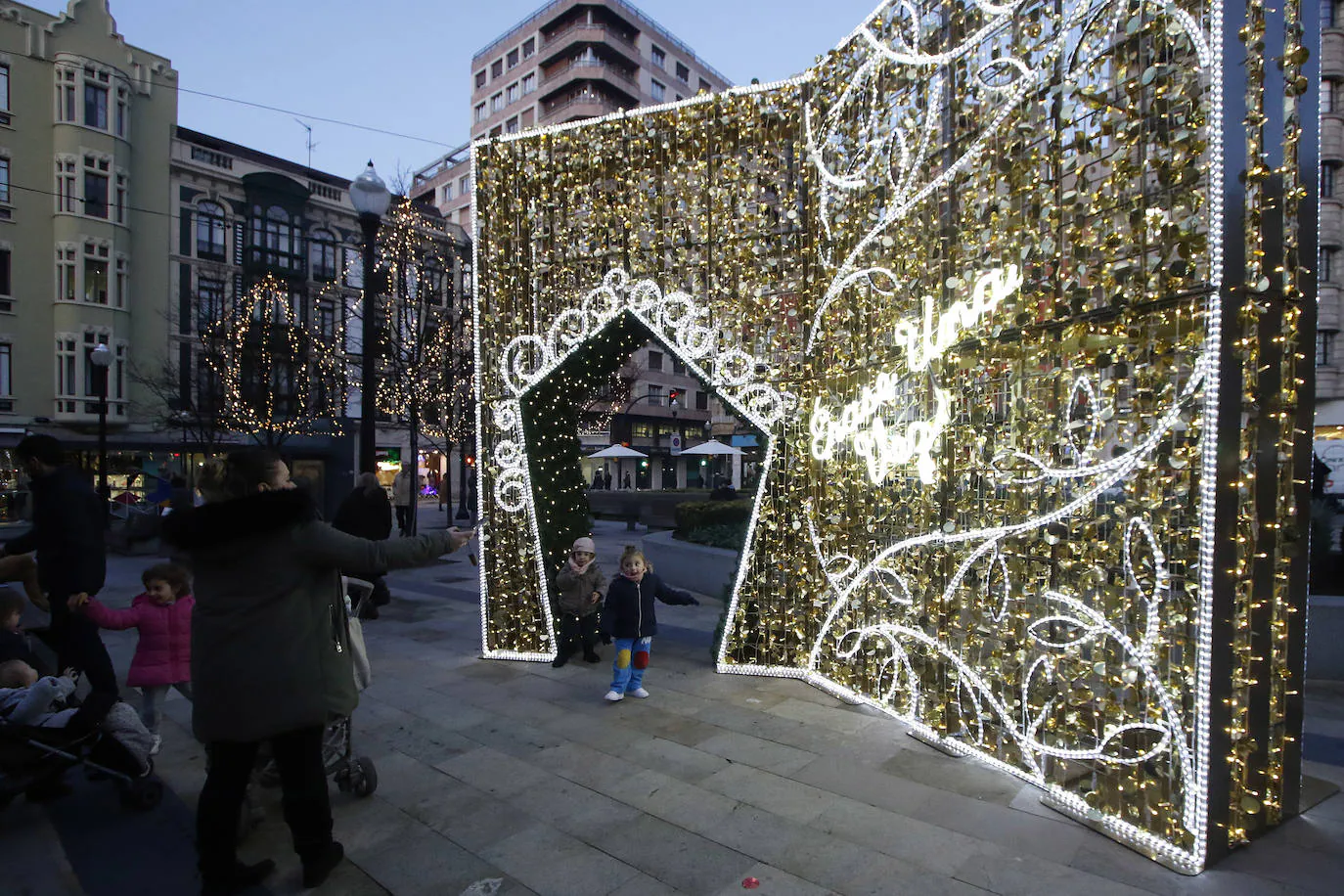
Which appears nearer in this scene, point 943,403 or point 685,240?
point 943,403

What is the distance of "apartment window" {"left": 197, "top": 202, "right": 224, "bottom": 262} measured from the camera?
27828 millimetres

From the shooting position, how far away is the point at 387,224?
15656 millimetres

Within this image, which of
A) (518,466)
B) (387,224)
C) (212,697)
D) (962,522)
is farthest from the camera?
(387,224)

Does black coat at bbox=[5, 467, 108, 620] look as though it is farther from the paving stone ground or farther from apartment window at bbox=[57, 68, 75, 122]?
apartment window at bbox=[57, 68, 75, 122]

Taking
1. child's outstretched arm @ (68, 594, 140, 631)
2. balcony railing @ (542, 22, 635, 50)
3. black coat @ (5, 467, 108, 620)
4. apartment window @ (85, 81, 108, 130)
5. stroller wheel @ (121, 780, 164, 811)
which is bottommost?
stroller wheel @ (121, 780, 164, 811)

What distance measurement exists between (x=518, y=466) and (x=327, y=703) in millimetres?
3756

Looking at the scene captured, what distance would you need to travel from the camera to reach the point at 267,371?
17531 mm

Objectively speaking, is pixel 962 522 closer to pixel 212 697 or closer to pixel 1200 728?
pixel 1200 728

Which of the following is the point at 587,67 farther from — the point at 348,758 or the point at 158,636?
the point at 348,758

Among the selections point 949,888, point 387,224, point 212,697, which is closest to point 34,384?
point 387,224

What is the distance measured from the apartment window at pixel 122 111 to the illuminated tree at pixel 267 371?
11.3 m

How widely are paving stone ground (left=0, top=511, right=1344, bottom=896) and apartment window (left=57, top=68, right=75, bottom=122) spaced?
91.4ft

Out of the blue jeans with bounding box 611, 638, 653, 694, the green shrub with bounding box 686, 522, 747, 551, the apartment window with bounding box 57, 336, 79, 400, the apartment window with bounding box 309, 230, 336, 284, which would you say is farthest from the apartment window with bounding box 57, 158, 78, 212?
the blue jeans with bounding box 611, 638, 653, 694

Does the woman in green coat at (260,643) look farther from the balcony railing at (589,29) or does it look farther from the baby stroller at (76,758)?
the balcony railing at (589,29)
